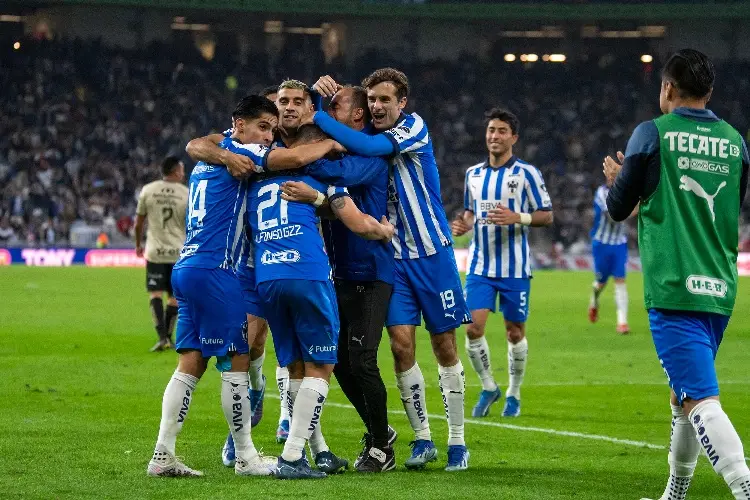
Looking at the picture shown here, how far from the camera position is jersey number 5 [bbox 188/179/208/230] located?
728 centimetres

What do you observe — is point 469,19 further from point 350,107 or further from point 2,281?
point 350,107

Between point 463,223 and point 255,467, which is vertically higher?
point 463,223

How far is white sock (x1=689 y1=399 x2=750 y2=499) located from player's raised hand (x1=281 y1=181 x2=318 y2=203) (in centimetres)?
264

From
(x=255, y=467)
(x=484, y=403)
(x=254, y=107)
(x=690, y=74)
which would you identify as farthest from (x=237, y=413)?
(x=484, y=403)

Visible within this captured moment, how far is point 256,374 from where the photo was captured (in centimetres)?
887

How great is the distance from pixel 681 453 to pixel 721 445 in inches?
24.9

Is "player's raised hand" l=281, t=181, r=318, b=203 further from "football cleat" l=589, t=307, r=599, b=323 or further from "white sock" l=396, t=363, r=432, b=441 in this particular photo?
"football cleat" l=589, t=307, r=599, b=323

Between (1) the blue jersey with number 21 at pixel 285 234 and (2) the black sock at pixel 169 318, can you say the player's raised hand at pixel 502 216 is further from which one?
(2) the black sock at pixel 169 318

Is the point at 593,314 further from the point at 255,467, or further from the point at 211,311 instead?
the point at 211,311

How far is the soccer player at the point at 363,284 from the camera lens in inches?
294

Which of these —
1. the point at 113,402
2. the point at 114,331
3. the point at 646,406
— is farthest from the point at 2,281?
the point at 646,406

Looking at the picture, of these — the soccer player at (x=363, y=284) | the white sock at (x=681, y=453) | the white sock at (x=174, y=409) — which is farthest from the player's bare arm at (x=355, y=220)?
the white sock at (x=681, y=453)

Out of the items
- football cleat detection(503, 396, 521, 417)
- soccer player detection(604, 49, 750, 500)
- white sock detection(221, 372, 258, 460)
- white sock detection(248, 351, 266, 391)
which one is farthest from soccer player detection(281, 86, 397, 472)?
football cleat detection(503, 396, 521, 417)

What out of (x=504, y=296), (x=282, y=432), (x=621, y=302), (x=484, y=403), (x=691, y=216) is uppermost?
(x=691, y=216)
